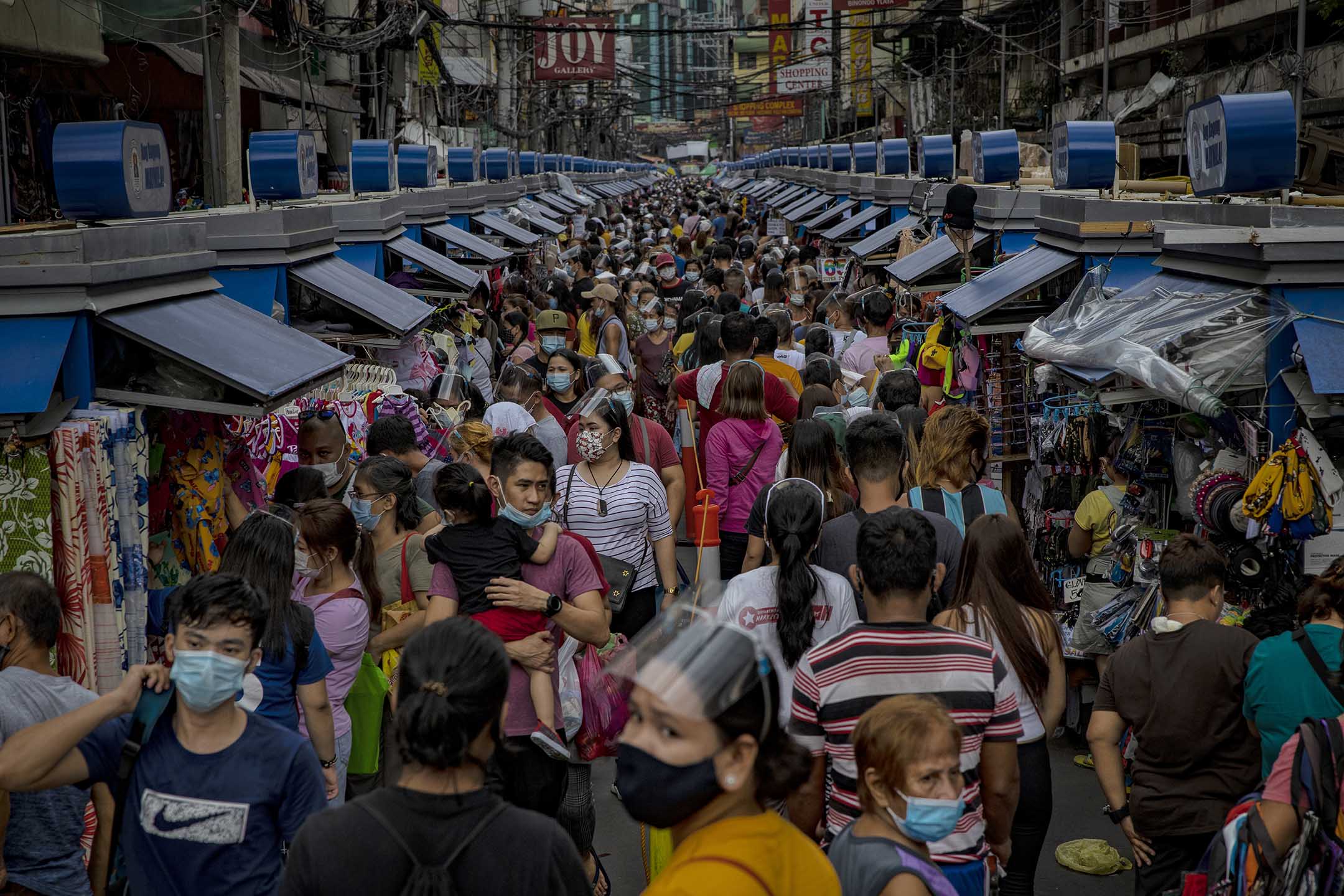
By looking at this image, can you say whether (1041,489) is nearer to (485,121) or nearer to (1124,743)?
(1124,743)

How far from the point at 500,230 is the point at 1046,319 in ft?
38.9

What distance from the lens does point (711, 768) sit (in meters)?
2.50

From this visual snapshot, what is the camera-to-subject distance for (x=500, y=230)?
18.5 metres

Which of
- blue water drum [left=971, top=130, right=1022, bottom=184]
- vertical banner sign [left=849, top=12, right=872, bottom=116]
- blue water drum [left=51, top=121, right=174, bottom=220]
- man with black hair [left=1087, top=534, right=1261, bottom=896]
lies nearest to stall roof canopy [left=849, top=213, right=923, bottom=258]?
blue water drum [left=971, top=130, right=1022, bottom=184]

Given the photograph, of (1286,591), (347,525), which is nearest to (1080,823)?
(1286,591)

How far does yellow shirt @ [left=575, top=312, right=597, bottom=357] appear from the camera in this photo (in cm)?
1377

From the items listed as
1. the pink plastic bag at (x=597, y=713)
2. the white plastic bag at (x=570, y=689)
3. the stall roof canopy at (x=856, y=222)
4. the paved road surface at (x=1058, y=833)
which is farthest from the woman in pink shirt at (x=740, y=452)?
the stall roof canopy at (x=856, y=222)

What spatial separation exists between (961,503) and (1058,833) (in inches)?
65.3

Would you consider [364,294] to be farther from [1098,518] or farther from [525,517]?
[1098,518]

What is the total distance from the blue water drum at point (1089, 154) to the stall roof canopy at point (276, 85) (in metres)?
7.57

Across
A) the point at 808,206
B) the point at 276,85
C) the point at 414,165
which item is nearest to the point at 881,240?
the point at 414,165

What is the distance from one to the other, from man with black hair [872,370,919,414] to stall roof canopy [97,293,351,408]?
3.10 m

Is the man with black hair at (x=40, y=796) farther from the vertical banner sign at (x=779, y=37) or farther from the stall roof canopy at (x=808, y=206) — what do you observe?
the vertical banner sign at (x=779, y=37)

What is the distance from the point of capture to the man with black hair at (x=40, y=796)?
11.9 ft
